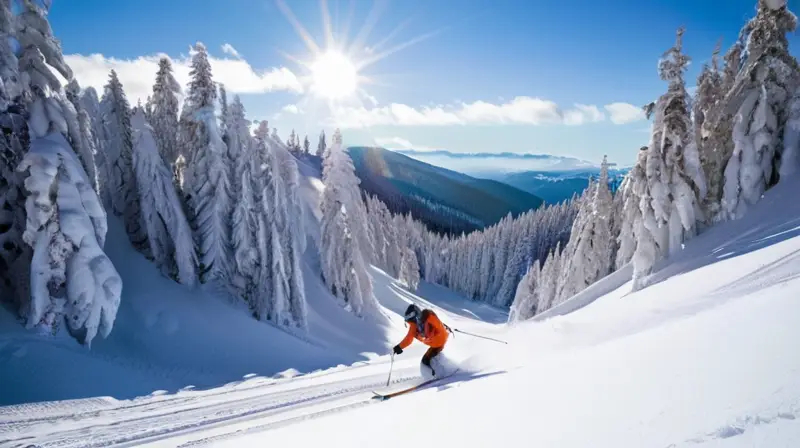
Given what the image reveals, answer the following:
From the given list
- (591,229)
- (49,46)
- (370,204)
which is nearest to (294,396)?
(49,46)

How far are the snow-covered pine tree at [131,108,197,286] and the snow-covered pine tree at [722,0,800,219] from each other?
22951mm

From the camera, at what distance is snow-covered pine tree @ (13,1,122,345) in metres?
10.9

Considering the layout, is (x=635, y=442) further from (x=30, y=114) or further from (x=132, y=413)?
(x=30, y=114)

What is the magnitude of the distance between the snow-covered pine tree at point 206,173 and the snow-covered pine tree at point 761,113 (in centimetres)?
2198

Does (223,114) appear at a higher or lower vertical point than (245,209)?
higher

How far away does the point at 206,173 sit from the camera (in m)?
19.5

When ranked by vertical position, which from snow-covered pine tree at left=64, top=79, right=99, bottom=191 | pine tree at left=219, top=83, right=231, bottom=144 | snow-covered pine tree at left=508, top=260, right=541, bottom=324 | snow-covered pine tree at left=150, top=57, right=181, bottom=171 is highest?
snow-covered pine tree at left=150, top=57, right=181, bottom=171

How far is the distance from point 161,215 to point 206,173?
2.85m

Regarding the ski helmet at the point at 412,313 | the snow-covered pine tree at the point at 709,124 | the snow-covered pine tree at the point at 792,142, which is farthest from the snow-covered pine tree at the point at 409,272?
the ski helmet at the point at 412,313

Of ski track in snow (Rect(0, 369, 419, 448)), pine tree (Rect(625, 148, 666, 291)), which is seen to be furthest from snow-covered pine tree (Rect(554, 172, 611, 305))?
ski track in snow (Rect(0, 369, 419, 448))

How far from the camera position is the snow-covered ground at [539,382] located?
10.2 feet

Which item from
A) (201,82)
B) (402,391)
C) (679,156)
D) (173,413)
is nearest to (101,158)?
(201,82)

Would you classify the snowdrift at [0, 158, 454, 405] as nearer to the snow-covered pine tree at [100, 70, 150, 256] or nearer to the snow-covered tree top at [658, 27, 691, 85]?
the snow-covered pine tree at [100, 70, 150, 256]

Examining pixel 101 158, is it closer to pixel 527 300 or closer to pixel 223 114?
pixel 223 114
